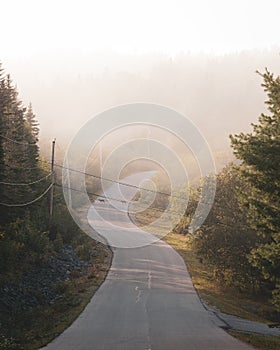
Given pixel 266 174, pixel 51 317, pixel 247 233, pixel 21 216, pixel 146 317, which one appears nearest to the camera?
pixel 266 174

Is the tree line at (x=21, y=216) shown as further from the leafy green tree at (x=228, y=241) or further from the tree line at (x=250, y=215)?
the leafy green tree at (x=228, y=241)

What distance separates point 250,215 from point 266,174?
2.34m

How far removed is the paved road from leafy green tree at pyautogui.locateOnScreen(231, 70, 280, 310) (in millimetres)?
3342

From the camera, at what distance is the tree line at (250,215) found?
14656 mm

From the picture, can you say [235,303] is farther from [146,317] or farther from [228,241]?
[146,317]

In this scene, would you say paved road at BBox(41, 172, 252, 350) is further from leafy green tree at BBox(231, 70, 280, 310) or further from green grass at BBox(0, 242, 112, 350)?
leafy green tree at BBox(231, 70, 280, 310)

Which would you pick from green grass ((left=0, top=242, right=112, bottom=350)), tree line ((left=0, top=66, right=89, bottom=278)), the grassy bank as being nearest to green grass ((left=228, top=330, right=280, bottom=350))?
the grassy bank

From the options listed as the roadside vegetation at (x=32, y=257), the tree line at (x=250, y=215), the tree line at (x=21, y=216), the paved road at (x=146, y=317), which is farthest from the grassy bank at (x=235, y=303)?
the tree line at (x=21, y=216)

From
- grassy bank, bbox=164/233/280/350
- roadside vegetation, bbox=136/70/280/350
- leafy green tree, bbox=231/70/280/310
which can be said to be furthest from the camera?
roadside vegetation, bbox=136/70/280/350

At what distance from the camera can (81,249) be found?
3350cm

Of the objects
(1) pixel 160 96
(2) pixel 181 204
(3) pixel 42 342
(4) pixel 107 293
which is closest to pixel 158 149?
(2) pixel 181 204

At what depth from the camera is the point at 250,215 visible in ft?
53.5

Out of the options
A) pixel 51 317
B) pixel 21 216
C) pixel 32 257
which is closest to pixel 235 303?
pixel 51 317

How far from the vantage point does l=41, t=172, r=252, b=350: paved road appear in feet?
43.7
